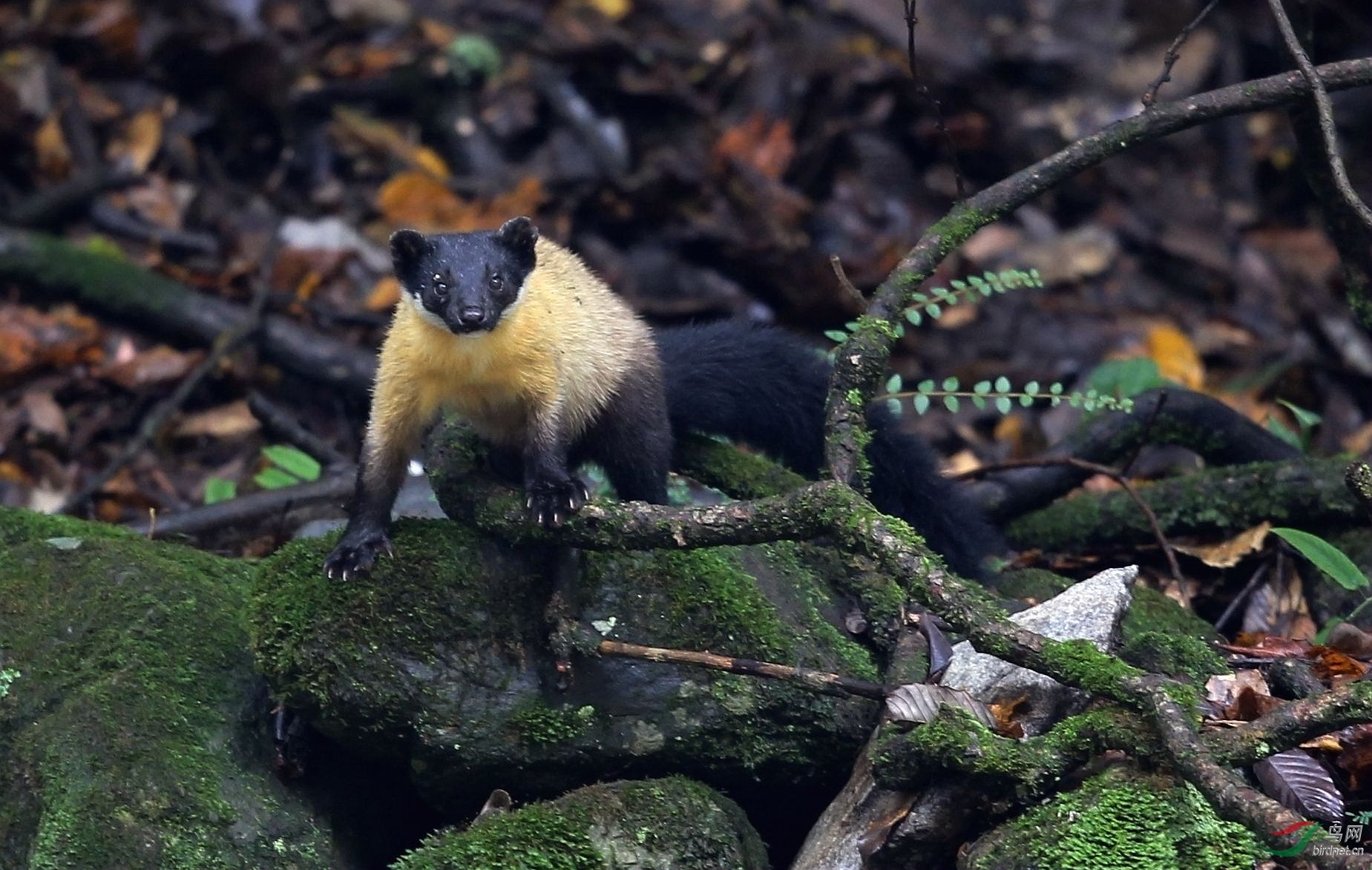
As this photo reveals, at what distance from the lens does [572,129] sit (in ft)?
33.7

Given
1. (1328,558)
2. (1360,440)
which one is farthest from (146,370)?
(1360,440)

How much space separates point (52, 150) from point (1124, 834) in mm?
8144

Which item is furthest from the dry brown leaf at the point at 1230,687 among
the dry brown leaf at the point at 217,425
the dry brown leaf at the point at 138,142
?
the dry brown leaf at the point at 138,142

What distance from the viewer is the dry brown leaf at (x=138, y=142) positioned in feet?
31.2

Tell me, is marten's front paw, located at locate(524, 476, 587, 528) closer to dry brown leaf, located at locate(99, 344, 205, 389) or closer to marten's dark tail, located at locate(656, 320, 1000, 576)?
marten's dark tail, located at locate(656, 320, 1000, 576)

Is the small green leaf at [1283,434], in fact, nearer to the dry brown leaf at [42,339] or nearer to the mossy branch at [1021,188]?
the mossy branch at [1021,188]

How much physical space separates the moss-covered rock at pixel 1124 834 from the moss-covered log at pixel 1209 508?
249 centimetres

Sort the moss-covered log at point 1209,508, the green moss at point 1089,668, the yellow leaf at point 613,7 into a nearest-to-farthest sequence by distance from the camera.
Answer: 1. the green moss at point 1089,668
2. the moss-covered log at point 1209,508
3. the yellow leaf at point 613,7

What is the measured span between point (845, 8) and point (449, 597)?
787cm

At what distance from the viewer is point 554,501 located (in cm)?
443

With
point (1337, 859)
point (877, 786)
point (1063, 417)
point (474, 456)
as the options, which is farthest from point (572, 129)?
point (1337, 859)

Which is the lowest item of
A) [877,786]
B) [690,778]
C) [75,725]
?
[75,725]

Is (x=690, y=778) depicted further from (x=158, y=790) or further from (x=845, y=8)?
(x=845, y=8)

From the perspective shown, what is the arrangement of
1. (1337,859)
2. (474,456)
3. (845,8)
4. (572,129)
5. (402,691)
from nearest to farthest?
(1337,859) → (402,691) → (474,456) → (572,129) → (845,8)
